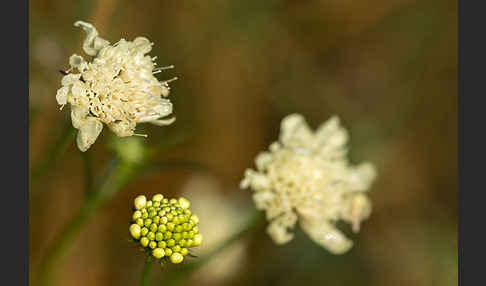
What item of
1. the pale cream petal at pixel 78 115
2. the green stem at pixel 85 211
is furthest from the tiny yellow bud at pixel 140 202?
the green stem at pixel 85 211

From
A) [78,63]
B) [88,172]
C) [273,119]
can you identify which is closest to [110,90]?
[78,63]

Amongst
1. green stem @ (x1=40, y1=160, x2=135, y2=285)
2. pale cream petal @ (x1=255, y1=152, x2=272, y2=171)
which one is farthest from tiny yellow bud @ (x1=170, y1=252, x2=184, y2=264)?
pale cream petal @ (x1=255, y1=152, x2=272, y2=171)

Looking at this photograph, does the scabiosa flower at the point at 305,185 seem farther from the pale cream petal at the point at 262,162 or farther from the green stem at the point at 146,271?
the green stem at the point at 146,271

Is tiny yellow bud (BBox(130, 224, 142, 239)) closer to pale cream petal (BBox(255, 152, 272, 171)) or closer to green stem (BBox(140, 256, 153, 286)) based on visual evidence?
green stem (BBox(140, 256, 153, 286))

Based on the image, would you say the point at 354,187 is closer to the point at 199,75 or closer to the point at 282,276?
the point at 282,276

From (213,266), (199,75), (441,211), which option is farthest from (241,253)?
(441,211)

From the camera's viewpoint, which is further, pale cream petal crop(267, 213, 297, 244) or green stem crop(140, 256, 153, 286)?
pale cream petal crop(267, 213, 297, 244)

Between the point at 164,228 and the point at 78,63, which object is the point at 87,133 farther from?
the point at 164,228
